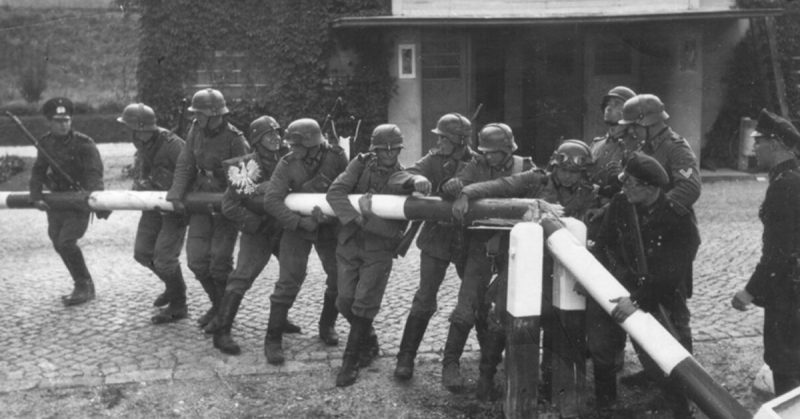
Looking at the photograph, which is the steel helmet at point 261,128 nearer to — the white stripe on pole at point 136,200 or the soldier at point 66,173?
the white stripe on pole at point 136,200

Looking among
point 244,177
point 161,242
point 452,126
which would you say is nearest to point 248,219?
point 244,177

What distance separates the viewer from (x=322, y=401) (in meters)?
5.45

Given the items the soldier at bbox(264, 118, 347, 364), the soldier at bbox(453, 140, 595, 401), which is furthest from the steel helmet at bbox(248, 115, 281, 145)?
the soldier at bbox(453, 140, 595, 401)

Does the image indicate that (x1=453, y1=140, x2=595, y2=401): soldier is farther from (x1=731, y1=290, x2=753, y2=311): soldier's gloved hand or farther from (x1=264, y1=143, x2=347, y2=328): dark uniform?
(x1=264, y1=143, x2=347, y2=328): dark uniform

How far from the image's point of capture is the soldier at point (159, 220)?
721 centimetres

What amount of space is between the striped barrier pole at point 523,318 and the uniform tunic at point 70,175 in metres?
4.75

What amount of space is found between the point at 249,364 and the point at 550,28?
39.2ft

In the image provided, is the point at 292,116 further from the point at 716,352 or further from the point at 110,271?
the point at 716,352

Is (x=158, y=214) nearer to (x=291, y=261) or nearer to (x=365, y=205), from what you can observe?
(x=291, y=261)

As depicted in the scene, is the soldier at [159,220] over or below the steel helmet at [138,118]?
below

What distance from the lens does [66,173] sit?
7809 mm

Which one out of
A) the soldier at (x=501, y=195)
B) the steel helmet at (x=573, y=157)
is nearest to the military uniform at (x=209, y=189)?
the soldier at (x=501, y=195)

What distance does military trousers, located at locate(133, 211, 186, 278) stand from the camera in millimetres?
7176

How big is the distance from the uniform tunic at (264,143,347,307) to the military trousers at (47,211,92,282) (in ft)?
8.61
